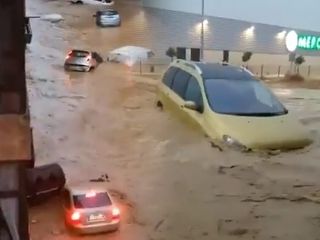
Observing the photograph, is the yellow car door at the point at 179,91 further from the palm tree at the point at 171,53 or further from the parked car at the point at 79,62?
the palm tree at the point at 171,53

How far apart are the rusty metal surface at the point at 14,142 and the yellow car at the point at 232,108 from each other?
21.6 ft

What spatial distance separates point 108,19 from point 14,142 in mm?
33514

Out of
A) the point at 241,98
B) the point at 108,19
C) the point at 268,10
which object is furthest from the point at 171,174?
the point at 108,19

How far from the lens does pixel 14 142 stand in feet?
11.4

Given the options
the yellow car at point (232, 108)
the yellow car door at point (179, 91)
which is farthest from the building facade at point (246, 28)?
the yellow car at point (232, 108)

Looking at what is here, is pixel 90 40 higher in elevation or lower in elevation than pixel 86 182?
lower

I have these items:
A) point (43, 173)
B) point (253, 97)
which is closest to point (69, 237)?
point (43, 173)

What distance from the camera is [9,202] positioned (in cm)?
388

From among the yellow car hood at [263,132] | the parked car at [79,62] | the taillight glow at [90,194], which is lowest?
the parked car at [79,62]

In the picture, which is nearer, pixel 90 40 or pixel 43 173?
pixel 43 173

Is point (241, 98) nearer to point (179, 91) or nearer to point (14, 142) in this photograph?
point (179, 91)

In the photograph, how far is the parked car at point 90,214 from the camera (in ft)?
24.1

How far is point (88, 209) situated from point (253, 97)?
14.4ft

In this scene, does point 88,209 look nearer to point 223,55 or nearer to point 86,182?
point 86,182
